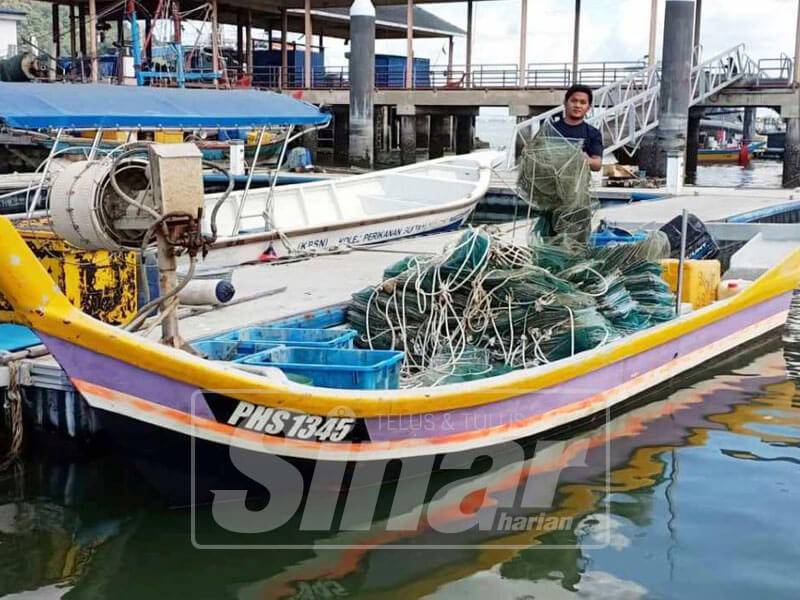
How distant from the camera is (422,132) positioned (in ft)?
120

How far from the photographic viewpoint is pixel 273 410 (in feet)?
15.9

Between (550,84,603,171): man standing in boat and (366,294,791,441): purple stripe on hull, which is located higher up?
(550,84,603,171): man standing in boat

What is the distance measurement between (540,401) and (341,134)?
2981cm

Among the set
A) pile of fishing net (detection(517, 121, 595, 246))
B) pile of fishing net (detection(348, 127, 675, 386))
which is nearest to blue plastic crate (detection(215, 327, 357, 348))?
pile of fishing net (detection(348, 127, 675, 386))

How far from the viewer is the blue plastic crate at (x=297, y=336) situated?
617 cm

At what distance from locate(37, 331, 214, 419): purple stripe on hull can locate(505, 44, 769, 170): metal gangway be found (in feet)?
56.1

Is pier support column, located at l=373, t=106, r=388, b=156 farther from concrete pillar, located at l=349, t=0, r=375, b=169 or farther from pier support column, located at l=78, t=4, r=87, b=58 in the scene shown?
pier support column, located at l=78, t=4, r=87, b=58

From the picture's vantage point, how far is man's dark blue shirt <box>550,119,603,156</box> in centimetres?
803

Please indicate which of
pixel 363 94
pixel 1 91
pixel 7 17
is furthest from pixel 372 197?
pixel 7 17

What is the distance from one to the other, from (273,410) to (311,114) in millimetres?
5594

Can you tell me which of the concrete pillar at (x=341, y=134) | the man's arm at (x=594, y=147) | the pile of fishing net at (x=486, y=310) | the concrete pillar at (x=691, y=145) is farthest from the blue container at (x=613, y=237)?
the concrete pillar at (x=341, y=134)

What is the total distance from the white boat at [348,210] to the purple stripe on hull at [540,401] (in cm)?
516

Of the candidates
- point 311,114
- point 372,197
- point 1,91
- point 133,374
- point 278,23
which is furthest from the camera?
point 278,23

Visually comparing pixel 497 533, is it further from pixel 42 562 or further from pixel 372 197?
pixel 372 197
